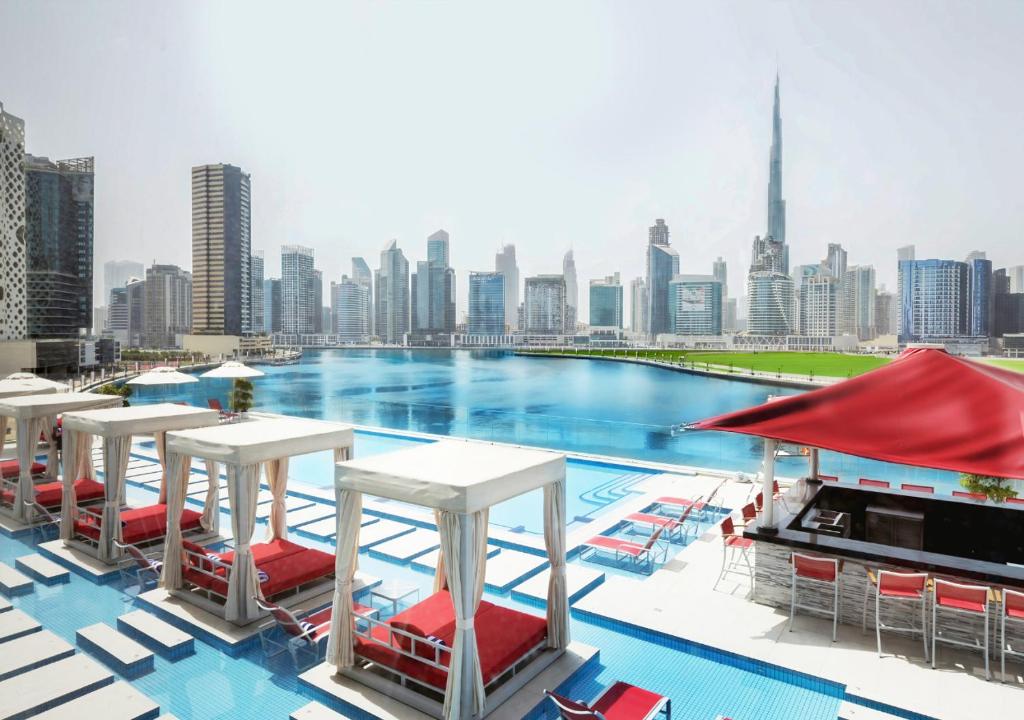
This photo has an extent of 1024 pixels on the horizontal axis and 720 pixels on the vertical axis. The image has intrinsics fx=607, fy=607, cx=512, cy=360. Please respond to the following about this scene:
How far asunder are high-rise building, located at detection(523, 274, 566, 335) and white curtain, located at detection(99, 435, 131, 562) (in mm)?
145651

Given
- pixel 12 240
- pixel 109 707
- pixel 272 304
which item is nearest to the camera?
pixel 109 707

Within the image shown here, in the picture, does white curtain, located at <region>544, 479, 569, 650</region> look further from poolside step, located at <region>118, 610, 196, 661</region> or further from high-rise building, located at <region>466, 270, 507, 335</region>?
high-rise building, located at <region>466, 270, 507, 335</region>

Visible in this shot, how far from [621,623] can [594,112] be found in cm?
3108

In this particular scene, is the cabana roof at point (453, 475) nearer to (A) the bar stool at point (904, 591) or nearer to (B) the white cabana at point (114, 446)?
(A) the bar stool at point (904, 591)

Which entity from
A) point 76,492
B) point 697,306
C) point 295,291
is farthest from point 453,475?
point 295,291

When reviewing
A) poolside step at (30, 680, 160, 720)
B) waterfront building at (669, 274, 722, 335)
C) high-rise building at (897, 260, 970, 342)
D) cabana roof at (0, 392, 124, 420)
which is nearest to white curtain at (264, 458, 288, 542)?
poolside step at (30, 680, 160, 720)

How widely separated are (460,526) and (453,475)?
0.41 metres

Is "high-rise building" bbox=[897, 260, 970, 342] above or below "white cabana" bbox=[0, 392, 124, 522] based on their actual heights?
above

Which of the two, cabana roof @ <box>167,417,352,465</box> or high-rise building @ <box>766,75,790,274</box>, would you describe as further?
high-rise building @ <box>766,75,790,274</box>

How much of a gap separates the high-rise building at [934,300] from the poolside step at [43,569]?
85.7m

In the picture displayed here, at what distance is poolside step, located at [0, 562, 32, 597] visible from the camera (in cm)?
598

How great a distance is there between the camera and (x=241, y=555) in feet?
17.5

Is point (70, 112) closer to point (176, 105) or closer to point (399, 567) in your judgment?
point (176, 105)

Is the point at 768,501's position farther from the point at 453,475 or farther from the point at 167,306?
the point at 167,306
